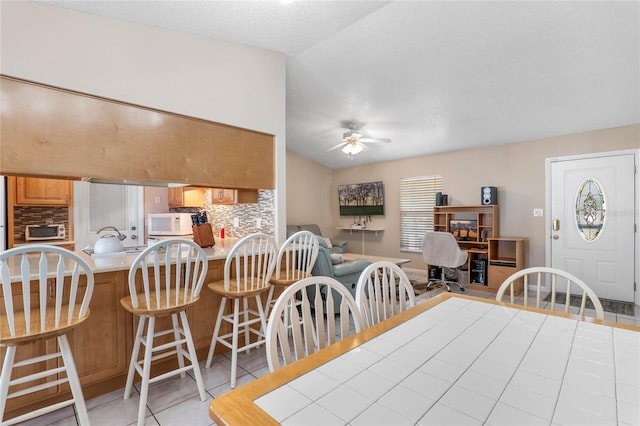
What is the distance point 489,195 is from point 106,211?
19.3ft

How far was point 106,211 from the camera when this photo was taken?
14.7 feet

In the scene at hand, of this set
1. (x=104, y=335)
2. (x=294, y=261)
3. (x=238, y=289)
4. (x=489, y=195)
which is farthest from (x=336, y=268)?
(x=489, y=195)

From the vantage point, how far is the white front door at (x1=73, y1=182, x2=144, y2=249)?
4188 millimetres

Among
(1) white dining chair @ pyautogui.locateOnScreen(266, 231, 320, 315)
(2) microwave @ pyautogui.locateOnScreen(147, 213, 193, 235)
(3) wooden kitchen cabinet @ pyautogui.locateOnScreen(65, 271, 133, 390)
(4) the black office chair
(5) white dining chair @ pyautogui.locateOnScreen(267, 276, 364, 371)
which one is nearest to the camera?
(5) white dining chair @ pyautogui.locateOnScreen(267, 276, 364, 371)

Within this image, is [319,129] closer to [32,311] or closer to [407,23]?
[407,23]

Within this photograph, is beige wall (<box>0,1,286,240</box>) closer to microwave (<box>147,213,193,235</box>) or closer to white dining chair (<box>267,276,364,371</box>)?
microwave (<box>147,213,193,235</box>)

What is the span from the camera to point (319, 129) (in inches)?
205

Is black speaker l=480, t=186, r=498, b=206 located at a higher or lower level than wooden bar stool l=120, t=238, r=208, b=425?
higher

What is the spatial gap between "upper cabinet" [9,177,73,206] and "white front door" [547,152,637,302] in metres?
6.64

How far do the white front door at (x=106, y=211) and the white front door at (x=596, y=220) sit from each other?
20.6 feet

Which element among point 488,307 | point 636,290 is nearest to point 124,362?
point 488,307

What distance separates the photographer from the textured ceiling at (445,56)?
2438 mm

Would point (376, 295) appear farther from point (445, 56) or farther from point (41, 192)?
point (41, 192)

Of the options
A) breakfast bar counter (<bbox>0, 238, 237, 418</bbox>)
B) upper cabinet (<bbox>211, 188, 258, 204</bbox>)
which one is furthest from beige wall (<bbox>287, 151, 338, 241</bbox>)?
breakfast bar counter (<bbox>0, 238, 237, 418</bbox>)
